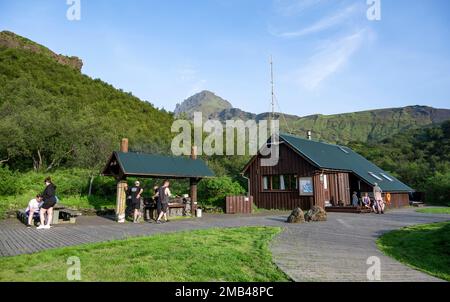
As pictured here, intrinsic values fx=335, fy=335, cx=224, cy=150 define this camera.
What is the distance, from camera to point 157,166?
1805cm

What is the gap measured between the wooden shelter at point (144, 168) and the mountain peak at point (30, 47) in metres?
57.5

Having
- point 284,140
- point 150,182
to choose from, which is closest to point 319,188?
point 284,140

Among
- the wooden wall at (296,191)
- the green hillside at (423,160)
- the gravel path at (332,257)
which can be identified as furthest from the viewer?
the green hillside at (423,160)

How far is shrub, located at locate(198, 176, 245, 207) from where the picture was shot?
80.0ft

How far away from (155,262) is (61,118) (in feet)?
92.9

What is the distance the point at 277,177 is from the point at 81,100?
3513 cm

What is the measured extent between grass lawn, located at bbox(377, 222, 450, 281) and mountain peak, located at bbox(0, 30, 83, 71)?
229 ft

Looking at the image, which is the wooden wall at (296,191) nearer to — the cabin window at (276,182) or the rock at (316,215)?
the cabin window at (276,182)

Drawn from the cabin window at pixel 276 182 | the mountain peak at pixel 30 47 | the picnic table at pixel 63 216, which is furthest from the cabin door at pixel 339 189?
the mountain peak at pixel 30 47

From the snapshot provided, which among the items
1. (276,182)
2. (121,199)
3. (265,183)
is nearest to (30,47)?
(265,183)

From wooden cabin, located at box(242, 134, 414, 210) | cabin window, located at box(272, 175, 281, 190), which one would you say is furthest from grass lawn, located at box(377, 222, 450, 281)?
cabin window, located at box(272, 175, 281, 190)

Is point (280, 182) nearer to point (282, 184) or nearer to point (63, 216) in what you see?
point (282, 184)

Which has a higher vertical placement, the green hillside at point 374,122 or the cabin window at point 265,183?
the green hillside at point 374,122

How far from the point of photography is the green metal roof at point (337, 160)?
80.9 ft
